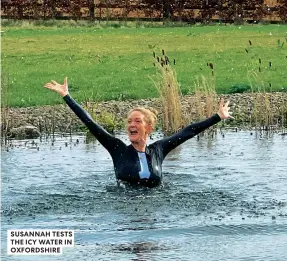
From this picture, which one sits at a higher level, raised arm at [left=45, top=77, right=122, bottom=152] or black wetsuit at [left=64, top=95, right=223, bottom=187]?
raised arm at [left=45, top=77, right=122, bottom=152]

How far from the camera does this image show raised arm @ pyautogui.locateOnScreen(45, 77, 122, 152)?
1261cm

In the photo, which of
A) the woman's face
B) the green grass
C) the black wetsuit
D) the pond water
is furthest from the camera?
the green grass

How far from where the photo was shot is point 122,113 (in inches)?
794

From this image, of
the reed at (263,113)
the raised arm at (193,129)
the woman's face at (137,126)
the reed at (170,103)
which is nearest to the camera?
the woman's face at (137,126)

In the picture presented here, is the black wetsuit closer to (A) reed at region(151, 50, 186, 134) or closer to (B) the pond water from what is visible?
(B) the pond water

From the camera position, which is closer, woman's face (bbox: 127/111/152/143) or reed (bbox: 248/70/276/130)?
woman's face (bbox: 127/111/152/143)

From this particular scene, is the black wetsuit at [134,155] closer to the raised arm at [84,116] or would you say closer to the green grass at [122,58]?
the raised arm at [84,116]

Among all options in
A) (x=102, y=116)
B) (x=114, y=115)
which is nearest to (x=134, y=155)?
(x=102, y=116)

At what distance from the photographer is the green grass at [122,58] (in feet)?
76.6

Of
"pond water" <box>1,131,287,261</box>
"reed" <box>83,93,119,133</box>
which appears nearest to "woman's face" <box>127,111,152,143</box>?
"pond water" <box>1,131,287,261</box>

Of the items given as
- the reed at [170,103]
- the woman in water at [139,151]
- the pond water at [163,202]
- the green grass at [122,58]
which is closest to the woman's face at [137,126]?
the woman in water at [139,151]

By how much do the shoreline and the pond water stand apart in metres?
1.32

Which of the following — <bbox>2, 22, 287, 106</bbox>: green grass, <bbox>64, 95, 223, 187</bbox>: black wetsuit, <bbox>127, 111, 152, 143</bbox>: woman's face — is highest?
<bbox>127, 111, 152, 143</bbox>: woman's face

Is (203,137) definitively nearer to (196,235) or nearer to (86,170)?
(86,170)
